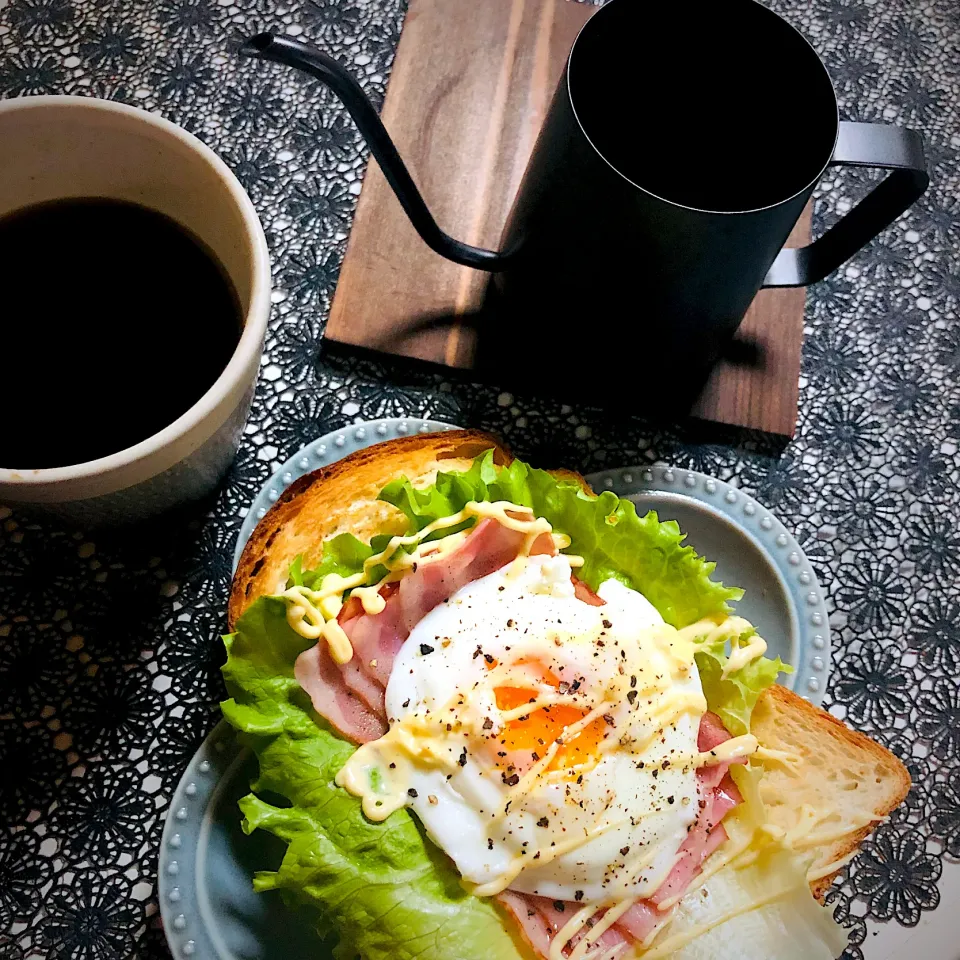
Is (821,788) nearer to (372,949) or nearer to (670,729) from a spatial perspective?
(670,729)

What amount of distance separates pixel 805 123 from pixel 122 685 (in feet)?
3.79

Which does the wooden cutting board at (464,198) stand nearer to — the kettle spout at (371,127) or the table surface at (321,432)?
the table surface at (321,432)

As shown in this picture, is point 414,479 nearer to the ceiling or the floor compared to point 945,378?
nearer to the floor

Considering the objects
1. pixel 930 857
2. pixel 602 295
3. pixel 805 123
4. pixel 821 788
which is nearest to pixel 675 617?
pixel 821 788

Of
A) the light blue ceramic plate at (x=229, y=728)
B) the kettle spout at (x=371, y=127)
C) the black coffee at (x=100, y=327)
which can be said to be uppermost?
the kettle spout at (x=371, y=127)

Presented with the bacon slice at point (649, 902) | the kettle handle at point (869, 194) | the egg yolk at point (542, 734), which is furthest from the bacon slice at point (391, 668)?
the kettle handle at point (869, 194)

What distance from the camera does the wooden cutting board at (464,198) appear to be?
1421 mm

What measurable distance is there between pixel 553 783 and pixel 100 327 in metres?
0.75

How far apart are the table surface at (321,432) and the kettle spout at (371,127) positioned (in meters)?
0.22

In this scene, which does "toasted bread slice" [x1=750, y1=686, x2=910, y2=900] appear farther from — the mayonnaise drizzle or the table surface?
the mayonnaise drizzle

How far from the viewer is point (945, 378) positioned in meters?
1.54

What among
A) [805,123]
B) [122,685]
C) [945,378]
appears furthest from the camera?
[945,378]

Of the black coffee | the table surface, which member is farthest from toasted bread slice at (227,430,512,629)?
the black coffee

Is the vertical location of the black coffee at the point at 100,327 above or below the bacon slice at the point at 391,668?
above
